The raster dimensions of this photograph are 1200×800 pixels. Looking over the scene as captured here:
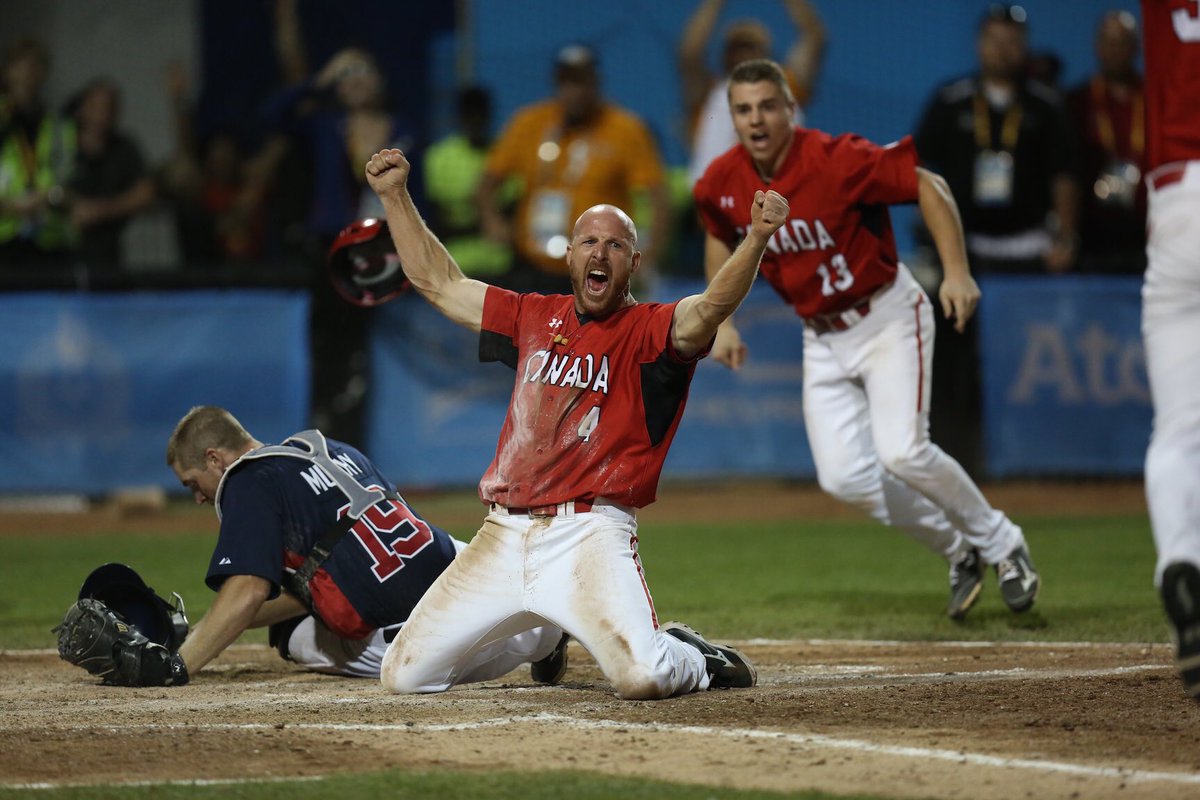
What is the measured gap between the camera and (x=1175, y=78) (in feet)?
14.3

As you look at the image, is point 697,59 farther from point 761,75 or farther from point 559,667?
point 559,667

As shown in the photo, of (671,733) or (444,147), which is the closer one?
(671,733)

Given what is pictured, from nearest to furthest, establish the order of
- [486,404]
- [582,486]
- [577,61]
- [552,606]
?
[552,606] < [582,486] < [577,61] < [486,404]

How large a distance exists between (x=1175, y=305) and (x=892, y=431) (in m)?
2.90

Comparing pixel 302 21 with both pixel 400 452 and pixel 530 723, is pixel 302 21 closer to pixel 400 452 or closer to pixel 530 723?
pixel 400 452

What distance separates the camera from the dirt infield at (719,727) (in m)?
4.21

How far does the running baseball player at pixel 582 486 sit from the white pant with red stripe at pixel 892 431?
A: 1778mm

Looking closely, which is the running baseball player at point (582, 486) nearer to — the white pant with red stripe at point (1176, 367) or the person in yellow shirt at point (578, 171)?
the white pant with red stripe at point (1176, 367)

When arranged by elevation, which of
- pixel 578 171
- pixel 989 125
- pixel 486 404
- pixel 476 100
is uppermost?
pixel 476 100

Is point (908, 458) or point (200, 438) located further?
point (908, 458)

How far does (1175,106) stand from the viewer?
4.34 metres

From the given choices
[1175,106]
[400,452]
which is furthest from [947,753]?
[400,452]

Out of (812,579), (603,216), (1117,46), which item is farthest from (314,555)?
(1117,46)

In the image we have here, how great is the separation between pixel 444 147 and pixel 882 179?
7.24 metres
